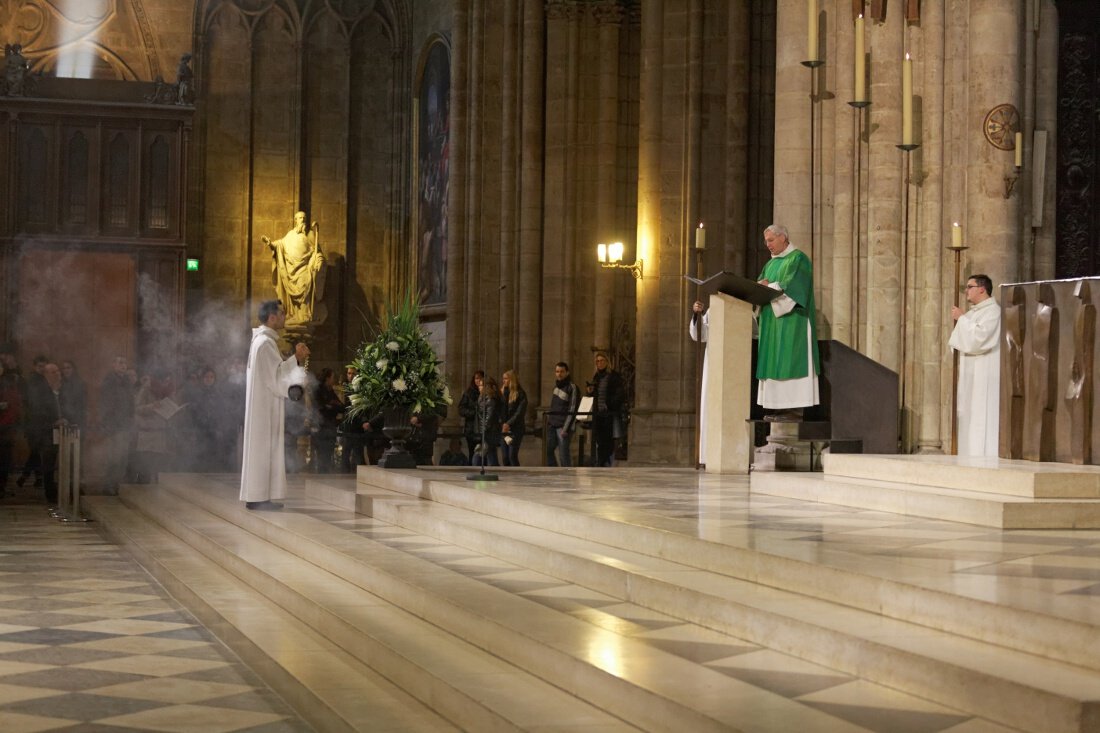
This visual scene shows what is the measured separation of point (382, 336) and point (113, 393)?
5.43m

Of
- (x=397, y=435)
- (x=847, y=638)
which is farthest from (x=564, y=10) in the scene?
(x=847, y=638)

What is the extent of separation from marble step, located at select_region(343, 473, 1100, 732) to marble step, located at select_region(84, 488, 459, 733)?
1246 mm

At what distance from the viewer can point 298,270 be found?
1046 inches

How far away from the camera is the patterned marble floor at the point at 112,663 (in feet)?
18.8

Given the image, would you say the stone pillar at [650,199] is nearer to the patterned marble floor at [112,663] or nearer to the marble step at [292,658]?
the marble step at [292,658]

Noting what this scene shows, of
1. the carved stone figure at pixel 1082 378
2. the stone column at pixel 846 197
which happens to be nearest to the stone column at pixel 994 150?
the stone column at pixel 846 197

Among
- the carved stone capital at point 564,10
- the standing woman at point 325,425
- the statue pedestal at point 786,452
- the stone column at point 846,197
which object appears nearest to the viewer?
the statue pedestal at point 786,452

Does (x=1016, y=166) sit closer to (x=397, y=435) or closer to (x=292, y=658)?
(x=397, y=435)

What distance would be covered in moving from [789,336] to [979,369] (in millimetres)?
1512

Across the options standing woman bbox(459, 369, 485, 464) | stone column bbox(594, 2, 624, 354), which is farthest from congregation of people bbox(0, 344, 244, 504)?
stone column bbox(594, 2, 624, 354)

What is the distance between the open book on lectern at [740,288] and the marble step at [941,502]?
1649 mm

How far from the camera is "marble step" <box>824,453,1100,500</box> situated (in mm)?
7559

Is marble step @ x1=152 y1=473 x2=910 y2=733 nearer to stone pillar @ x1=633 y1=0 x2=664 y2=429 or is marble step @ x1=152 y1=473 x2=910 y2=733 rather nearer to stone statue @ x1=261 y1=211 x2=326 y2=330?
stone pillar @ x1=633 y1=0 x2=664 y2=429

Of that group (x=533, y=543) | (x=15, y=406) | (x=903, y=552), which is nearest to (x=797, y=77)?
(x=533, y=543)
